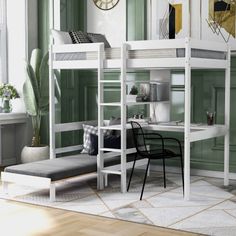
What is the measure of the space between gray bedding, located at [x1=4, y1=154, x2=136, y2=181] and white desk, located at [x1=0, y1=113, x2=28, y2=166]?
4.87 feet

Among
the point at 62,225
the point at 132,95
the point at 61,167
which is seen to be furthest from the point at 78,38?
the point at 62,225

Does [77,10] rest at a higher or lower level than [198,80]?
higher

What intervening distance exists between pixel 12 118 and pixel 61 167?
189 cm

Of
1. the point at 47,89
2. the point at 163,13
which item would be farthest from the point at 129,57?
the point at 47,89

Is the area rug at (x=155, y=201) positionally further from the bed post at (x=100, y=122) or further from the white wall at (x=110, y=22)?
the white wall at (x=110, y=22)

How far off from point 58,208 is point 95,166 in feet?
2.98

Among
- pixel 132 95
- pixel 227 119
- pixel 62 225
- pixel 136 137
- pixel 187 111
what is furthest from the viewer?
pixel 132 95

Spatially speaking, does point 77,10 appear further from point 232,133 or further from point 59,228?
point 59,228

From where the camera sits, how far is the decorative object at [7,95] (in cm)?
678

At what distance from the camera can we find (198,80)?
6184 mm

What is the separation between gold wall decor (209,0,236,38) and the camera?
19.3 feet

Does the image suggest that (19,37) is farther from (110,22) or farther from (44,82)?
(110,22)

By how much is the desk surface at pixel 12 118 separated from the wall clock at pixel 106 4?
1.76 m

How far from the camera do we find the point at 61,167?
5117 millimetres
